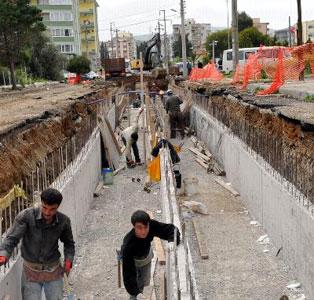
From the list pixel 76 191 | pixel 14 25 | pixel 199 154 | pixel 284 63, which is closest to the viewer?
pixel 76 191

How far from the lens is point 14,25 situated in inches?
1718

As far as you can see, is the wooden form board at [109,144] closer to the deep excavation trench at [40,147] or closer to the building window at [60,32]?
the deep excavation trench at [40,147]

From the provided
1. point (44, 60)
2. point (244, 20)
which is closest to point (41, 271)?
point (44, 60)

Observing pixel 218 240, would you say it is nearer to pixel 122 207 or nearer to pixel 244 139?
pixel 122 207

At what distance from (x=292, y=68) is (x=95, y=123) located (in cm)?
734

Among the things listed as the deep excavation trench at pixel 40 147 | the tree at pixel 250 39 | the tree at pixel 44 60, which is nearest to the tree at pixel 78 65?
the tree at pixel 44 60

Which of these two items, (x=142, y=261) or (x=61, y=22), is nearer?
(x=142, y=261)

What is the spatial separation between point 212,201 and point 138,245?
22.3 feet

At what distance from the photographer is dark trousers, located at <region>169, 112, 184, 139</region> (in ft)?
70.7

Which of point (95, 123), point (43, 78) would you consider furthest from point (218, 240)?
point (43, 78)

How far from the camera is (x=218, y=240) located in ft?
32.7

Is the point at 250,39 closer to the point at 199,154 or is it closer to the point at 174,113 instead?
the point at 174,113

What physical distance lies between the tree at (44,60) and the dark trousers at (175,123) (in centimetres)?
4453

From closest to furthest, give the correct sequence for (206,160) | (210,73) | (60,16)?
(206,160) < (210,73) < (60,16)
